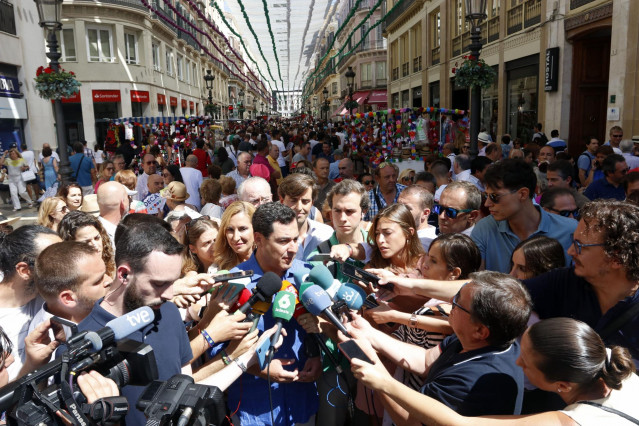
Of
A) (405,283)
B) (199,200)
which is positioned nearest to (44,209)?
(199,200)

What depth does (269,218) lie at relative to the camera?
324 centimetres

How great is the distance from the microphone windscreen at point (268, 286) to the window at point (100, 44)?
30.9 m

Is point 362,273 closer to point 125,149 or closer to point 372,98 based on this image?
point 125,149

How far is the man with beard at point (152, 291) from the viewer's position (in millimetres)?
2490

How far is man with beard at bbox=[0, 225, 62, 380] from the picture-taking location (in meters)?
2.99

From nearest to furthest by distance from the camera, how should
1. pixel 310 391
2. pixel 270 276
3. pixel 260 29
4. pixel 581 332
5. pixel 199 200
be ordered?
pixel 581 332 → pixel 270 276 → pixel 310 391 → pixel 199 200 → pixel 260 29

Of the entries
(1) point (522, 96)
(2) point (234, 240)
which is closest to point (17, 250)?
(2) point (234, 240)

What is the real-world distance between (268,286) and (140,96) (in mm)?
31550

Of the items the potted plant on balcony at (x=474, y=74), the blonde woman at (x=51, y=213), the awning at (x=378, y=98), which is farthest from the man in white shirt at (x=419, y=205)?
the awning at (x=378, y=98)

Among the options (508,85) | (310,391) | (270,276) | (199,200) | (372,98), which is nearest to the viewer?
(270,276)

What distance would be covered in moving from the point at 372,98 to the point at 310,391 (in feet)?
154

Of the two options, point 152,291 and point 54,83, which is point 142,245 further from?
point 54,83

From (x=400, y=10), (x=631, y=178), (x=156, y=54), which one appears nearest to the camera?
Result: (x=631, y=178)

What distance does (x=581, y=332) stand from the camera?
199 cm
